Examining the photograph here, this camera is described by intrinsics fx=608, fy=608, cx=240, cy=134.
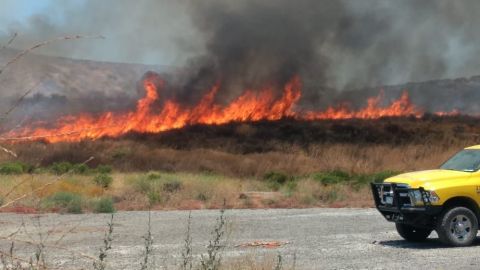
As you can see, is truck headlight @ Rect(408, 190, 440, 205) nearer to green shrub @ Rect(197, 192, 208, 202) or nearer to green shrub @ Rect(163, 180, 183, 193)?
green shrub @ Rect(197, 192, 208, 202)

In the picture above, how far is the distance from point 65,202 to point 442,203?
39.2 ft

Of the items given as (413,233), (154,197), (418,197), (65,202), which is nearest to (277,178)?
(154,197)

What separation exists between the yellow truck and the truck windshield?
0.03 meters

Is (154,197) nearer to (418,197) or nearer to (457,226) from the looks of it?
(418,197)

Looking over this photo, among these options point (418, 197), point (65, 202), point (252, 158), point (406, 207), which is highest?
point (252, 158)

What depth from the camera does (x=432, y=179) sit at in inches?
401

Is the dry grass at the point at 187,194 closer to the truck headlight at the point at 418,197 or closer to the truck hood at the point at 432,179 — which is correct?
the truck hood at the point at 432,179

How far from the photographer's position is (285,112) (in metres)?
56.4

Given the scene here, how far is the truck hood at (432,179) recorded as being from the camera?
1006 centimetres

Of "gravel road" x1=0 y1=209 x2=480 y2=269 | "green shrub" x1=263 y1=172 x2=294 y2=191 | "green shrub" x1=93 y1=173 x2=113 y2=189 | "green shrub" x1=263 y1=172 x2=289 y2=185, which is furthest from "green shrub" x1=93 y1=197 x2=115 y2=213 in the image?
"green shrub" x1=263 y1=172 x2=289 y2=185

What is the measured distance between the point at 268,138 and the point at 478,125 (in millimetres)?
19856

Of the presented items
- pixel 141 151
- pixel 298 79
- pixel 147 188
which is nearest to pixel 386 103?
pixel 298 79

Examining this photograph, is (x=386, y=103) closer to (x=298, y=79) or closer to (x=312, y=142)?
(x=298, y=79)

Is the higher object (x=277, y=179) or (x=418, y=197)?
(x=277, y=179)
